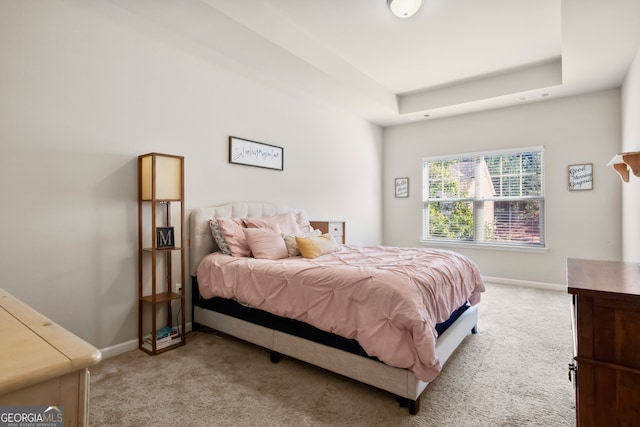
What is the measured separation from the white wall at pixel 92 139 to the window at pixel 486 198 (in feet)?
12.0

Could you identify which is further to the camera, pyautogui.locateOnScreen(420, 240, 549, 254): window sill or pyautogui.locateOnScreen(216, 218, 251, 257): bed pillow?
pyautogui.locateOnScreen(420, 240, 549, 254): window sill

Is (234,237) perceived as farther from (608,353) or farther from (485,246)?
(485,246)

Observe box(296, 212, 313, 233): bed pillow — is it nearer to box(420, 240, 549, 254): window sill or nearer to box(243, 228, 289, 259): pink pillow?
box(243, 228, 289, 259): pink pillow

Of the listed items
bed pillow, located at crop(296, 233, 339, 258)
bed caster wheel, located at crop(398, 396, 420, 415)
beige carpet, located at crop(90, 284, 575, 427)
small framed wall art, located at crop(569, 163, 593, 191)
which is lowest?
beige carpet, located at crop(90, 284, 575, 427)

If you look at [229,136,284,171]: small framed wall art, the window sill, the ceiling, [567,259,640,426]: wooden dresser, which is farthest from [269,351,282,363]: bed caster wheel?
the window sill

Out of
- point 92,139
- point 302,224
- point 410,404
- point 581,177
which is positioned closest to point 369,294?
point 410,404

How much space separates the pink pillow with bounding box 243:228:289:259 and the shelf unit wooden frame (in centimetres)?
59

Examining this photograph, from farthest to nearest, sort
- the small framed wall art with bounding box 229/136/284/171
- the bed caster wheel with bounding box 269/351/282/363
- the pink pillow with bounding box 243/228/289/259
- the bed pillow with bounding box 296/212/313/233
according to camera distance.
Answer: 1. the bed pillow with bounding box 296/212/313/233
2. the small framed wall art with bounding box 229/136/284/171
3. the pink pillow with bounding box 243/228/289/259
4. the bed caster wheel with bounding box 269/351/282/363

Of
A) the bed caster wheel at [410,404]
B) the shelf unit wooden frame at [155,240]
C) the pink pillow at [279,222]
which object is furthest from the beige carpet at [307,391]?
the pink pillow at [279,222]

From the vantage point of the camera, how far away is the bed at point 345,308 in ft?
5.73

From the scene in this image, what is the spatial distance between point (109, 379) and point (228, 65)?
117 inches

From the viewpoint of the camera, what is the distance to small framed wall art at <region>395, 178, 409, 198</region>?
5934 millimetres

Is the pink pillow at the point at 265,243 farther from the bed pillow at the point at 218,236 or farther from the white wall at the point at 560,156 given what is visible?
the white wall at the point at 560,156

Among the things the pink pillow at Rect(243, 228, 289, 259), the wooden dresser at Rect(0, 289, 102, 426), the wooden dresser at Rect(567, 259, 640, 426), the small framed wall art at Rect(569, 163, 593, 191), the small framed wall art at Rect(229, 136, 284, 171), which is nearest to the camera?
the wooden dresser at Rect(0, 289, 102, 426)
